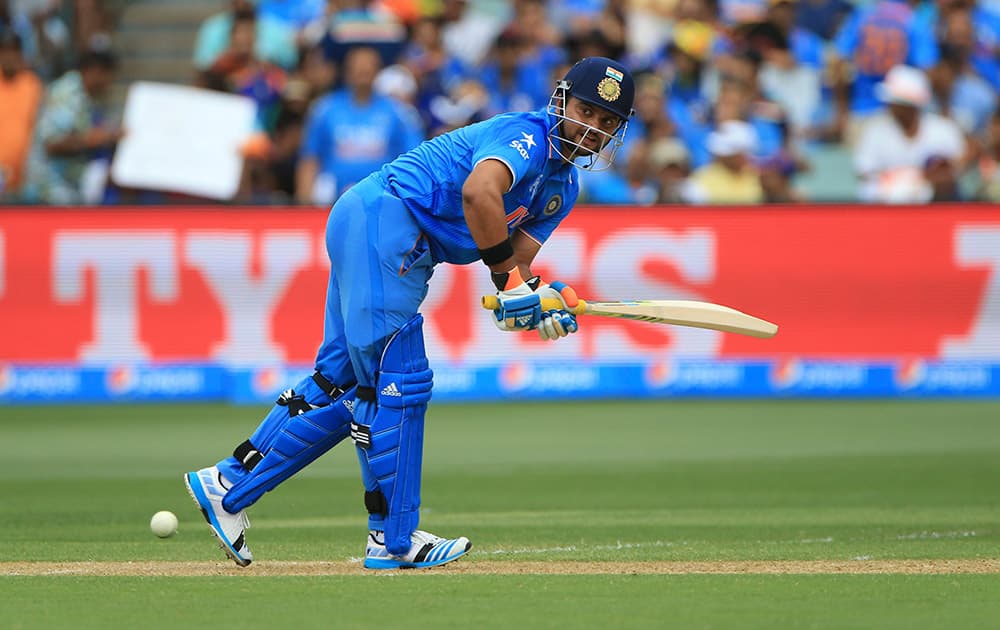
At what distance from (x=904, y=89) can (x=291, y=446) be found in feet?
32.4

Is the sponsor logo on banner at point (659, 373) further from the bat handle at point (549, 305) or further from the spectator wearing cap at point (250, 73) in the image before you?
the bat handle at point (549, 305)

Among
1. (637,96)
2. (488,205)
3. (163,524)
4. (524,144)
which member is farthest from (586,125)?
(637,96)

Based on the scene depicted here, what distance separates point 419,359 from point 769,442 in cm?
572

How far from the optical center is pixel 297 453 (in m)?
6.94

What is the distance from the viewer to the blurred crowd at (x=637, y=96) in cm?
1505

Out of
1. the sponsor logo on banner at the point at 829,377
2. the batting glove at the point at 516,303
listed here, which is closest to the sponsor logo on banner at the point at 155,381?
the sponsor logo on banner at the point at 829,377

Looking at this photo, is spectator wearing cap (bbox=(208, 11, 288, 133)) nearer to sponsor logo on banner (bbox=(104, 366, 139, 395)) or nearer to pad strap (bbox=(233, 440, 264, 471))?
sponsor logo on banner (bbox=(104, 366, 139, 395))

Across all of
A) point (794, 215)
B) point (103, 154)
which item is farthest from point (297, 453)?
point (103, 154)

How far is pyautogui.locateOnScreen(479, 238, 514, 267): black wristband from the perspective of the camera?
6.55 metres

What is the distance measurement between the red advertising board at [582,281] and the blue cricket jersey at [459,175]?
23.6 feet

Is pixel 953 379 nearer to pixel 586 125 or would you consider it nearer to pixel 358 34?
pixel 358 34

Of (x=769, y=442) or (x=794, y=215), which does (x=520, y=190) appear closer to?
(x=769, y=442)

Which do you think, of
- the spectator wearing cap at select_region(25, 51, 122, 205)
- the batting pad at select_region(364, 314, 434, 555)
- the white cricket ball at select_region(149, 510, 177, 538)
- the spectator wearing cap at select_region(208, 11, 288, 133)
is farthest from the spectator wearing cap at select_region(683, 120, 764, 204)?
the batting pad at select_region(364, 314, 434, 555)

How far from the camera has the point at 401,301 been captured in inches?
266
